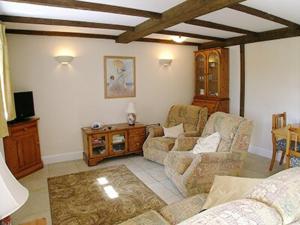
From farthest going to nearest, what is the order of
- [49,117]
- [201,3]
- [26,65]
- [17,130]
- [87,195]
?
[49,117] → [26,65] → [17,130] → [87,195] → [201,3]

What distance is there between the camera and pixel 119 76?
475 cm

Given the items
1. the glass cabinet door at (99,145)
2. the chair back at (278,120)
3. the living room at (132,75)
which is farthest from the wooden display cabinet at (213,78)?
the glass cabinet door at (99,145)

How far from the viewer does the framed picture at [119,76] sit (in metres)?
4.65

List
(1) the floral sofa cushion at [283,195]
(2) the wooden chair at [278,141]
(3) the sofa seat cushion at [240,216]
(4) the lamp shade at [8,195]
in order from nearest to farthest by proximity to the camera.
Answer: (3) the sofa seat cushion at [240,216] → (1) the floral sofa cushion at [283,195] → (4) the lamp shade at [8,195] → (2) the wooden chair at [278,141]

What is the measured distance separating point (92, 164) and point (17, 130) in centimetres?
132

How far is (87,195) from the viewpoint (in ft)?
10.3

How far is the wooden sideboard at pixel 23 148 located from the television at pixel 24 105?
119mm

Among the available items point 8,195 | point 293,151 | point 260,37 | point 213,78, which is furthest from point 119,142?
point 8,195

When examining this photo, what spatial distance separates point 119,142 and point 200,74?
2469 millimetres

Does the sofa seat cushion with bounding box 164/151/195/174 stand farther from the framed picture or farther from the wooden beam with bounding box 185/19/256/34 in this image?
the framed picture

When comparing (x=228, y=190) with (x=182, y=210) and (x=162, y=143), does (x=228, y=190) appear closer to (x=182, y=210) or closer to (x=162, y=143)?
(x=182, y=210)

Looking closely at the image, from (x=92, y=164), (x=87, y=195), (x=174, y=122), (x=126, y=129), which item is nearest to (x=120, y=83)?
(x=126, y=129)

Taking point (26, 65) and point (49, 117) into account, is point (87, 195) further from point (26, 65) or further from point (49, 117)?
point (26, 65)

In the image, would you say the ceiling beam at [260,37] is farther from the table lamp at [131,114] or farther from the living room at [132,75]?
the table lamp at [131,114]
